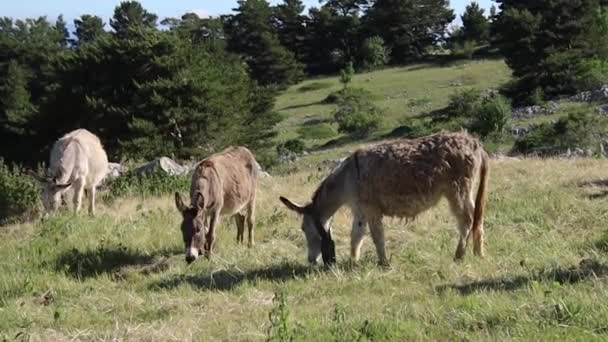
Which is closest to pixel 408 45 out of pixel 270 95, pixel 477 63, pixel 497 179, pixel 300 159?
pixel 477 63

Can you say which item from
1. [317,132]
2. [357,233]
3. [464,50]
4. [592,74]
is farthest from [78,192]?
[464,50]

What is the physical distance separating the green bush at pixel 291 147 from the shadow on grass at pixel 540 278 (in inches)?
1268

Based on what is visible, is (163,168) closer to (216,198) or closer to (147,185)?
(147,185)

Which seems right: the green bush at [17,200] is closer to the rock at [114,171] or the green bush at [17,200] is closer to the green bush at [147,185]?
the green bush at [147,185]

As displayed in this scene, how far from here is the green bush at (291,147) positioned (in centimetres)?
3972

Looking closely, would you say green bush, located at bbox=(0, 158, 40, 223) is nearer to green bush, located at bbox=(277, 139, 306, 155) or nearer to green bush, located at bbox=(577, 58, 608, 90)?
green bush, located at bbox=(277, 139, 306, 155)

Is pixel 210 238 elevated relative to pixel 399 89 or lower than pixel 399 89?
elevated

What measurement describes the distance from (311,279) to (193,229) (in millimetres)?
1787

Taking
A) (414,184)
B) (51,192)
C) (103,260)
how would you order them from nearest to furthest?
(414,184)
(103,260)
(51,192)

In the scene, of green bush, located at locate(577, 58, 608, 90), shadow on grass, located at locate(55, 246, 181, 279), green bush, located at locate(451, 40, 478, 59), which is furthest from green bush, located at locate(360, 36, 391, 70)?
shadow on grass, located at locate(55, 246, 181, 279)

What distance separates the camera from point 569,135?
85.9 feet

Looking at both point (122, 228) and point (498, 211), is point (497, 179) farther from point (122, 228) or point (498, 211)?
point (122, 228)

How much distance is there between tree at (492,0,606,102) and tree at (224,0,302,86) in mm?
23690

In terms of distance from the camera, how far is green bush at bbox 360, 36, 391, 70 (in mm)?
70500
